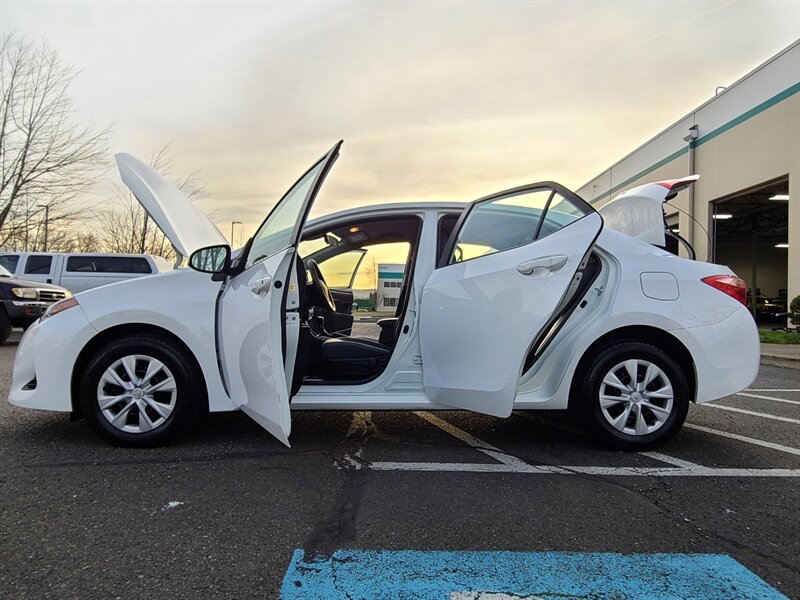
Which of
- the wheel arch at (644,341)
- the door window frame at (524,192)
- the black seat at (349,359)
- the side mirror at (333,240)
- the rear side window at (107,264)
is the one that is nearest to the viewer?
the door window frame at (524,192)

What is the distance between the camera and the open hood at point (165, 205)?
370 cm

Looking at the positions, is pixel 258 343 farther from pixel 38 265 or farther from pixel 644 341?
pixel 38 265

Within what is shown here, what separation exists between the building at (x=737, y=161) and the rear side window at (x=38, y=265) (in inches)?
544

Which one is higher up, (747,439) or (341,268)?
(341,268)

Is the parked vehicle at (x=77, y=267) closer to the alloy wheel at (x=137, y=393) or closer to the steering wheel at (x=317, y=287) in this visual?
the steering wheel at (x=317, y=287)

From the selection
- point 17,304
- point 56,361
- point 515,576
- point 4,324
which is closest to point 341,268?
point 56,361

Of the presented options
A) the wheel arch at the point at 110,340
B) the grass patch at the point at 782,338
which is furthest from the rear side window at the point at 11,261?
the grass patch at the point at 782,338

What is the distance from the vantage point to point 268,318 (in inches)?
118

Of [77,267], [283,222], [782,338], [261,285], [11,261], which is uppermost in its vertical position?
[11,261]

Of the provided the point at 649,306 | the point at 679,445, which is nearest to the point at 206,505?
the point at 649,306

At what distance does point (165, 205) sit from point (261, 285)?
50.0 inches

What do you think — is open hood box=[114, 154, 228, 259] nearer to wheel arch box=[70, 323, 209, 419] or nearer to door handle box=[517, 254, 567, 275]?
wheel arch box=[70, 323, 209, 419]

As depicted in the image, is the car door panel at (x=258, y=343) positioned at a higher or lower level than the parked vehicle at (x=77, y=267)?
lower

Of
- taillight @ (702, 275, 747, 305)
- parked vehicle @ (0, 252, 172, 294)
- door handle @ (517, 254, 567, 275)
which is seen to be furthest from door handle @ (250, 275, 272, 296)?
parked vehicle @ (0, 252, 172, 294)
